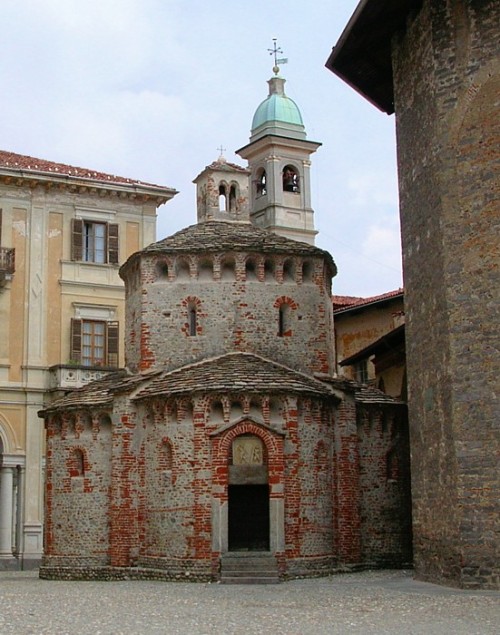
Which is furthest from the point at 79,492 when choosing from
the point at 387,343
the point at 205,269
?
the point at 387,343

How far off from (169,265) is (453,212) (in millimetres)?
8318

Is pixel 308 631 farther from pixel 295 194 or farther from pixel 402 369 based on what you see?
pixel 295 194

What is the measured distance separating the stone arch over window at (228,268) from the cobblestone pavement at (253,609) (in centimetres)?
748

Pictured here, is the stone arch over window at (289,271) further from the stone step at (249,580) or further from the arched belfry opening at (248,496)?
the stone step at (249,580)

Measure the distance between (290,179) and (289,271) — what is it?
23263mm

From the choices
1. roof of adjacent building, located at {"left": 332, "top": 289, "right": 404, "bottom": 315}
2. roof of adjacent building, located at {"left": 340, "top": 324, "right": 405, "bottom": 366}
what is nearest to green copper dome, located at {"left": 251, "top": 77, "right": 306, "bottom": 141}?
A: roof of adjacent building, located at {"left": 332, "top": 289, "right": 404, "bottom": 315}

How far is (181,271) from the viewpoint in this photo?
2470 centimetres

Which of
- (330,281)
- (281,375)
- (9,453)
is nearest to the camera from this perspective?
(281,375)

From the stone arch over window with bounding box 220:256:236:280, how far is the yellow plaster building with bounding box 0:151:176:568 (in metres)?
10.00

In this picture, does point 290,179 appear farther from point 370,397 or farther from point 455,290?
point 455,290

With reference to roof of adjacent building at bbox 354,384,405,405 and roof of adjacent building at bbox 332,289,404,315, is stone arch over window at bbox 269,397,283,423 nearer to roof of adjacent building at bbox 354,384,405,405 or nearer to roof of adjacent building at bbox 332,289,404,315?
roof of adjacent building at bbox 354,384,405,405

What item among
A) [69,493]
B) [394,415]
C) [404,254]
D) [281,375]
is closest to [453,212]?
[404,254]

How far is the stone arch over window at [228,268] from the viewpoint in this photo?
24469 mm

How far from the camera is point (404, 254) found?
20875 mm
